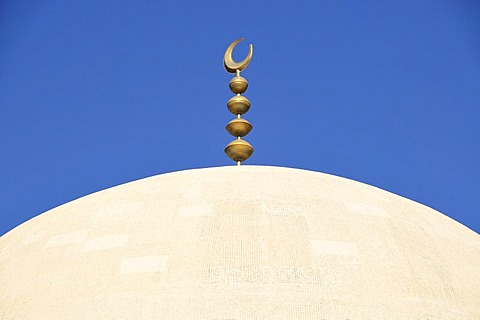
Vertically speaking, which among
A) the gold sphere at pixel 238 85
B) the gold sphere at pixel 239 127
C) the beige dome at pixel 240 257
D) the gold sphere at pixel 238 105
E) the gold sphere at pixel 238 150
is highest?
the gold sphere at pixel 238 85

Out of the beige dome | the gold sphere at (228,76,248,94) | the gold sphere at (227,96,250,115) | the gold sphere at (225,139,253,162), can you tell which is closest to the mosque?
the beige dome

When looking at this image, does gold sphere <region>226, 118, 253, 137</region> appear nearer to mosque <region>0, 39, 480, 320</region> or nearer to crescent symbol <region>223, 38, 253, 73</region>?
crescent symbol <region>223, 38, 253, 73</region>

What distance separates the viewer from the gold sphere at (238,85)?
1335cm

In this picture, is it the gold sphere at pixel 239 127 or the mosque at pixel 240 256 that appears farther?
the gold sphere at pixel 239 127

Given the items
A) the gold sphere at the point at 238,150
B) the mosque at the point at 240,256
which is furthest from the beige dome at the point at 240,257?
the gold sphere at the point at 238,150

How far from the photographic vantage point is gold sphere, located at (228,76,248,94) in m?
13.4

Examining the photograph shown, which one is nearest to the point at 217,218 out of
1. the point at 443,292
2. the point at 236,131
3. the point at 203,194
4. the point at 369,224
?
the point at 203,194

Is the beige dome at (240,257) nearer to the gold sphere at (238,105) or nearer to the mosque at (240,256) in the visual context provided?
the mosque at (240,256)

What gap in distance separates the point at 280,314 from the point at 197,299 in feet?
3.18

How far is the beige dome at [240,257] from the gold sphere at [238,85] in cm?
335

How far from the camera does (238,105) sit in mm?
13211

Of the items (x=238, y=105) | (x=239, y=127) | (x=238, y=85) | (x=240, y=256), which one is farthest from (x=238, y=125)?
(x=240, y=256)

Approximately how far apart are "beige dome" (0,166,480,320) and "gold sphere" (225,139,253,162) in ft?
8.51

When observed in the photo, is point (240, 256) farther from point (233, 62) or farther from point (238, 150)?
point (233, 62)
